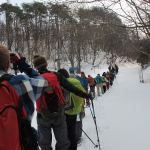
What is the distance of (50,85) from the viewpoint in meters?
1.89

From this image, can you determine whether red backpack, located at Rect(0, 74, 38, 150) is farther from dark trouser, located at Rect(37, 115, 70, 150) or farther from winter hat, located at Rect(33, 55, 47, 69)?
winter hat, located at Rect(33, 55, 47, 69)

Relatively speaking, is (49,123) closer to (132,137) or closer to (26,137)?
(26,137)

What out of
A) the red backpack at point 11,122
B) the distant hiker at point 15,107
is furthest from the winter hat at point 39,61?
the red backpack at point 11,122

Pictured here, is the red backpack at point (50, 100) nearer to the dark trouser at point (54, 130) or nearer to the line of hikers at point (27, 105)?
the line of hikers at point (27, 105)

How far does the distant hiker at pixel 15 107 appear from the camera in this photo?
0.84 meters

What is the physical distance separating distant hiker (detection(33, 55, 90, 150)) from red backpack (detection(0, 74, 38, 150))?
91 centimetres

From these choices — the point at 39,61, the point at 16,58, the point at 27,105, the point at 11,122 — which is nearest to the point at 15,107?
the point at 11,122

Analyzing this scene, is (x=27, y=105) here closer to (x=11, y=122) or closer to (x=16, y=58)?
(x=11, y=122)

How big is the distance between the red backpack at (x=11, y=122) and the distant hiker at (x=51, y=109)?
0.91 metres

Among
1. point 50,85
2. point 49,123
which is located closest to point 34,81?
point 50,85

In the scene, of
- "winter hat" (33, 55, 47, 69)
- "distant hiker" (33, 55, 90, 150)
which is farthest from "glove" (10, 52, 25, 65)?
"winter hat" (33, 55, 47, 69)

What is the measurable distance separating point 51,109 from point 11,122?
3.62 feet

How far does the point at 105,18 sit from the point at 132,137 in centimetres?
397

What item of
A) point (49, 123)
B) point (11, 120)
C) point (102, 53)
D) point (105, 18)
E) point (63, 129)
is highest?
point (102, 53)
